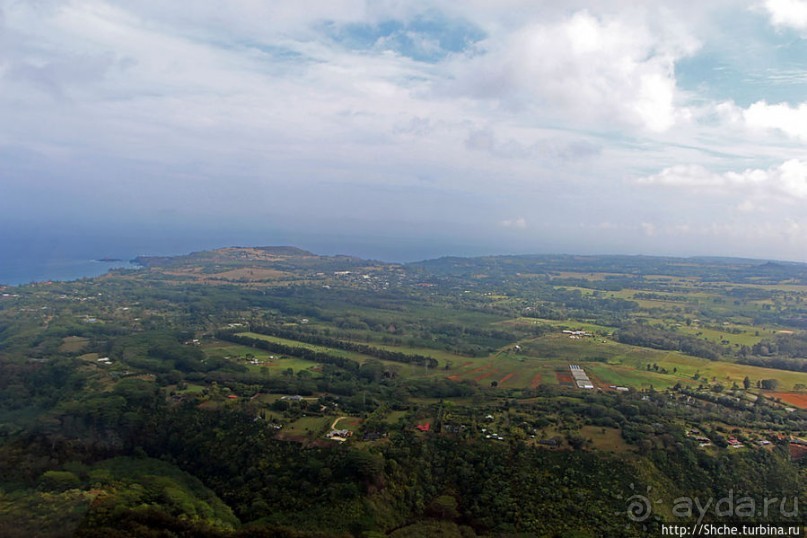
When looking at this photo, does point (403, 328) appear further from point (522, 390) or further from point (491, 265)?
point (491, 265)

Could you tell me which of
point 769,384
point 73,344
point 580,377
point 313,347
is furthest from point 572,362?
point 73,344

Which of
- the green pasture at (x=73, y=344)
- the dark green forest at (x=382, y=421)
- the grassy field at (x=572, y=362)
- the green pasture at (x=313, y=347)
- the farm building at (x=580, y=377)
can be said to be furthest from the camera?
the green pasture at (x=313, y=347)

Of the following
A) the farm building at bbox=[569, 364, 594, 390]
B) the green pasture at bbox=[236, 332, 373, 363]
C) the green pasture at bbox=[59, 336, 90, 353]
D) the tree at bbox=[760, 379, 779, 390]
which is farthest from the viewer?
the green pasture at bbox=[236, 332, 373, 363]

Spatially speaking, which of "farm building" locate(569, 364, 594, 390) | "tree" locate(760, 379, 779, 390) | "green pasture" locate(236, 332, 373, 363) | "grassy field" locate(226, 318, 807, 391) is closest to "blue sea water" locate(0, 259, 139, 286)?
"green pasture" locate(236, 332, 373, 363)

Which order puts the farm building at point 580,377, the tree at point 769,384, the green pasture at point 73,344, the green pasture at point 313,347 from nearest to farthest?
1. the farm building at point 580,377
2. the tree at point 769,384
3. the green pasture at point 73,344
4. the green pasture at point 313,347

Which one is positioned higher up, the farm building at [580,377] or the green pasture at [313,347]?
the farm building at [580,377]

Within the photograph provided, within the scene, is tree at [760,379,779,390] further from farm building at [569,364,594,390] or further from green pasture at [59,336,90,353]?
green pasture at [59,336,90,353]

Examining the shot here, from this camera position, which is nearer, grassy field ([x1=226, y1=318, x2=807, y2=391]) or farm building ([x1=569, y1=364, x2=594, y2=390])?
farm building ([x1=569, y1=364, x2=594, y2=390])

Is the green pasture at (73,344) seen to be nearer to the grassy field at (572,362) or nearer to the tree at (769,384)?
the grassy field at (572,362)

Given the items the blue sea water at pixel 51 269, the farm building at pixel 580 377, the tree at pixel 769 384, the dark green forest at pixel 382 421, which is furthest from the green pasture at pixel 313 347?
the blue sea water at pixel 51 269

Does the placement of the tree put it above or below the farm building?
above

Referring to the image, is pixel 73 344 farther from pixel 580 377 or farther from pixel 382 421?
pixel 580 377
